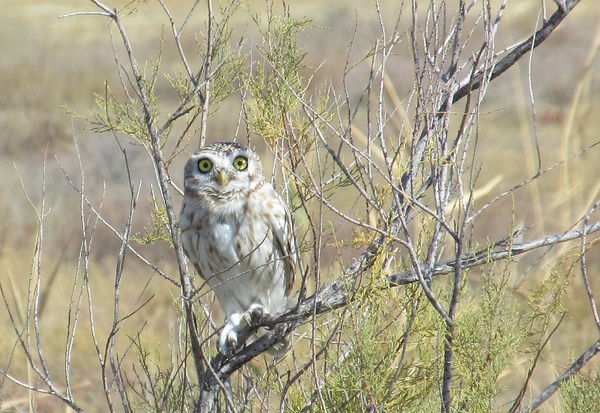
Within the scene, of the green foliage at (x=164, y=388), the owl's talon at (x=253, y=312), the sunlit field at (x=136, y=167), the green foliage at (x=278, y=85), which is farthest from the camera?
the sunlit field at (x=136, y=167)

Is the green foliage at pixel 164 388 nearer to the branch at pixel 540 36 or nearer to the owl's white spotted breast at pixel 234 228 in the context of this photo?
the owl's white spotted breast at pixel 234 228

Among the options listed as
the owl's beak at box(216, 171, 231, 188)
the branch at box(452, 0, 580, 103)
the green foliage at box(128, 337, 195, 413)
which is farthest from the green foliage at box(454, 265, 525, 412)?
the owl's beak at box(216, 171, 231, 188)

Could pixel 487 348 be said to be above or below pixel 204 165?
below

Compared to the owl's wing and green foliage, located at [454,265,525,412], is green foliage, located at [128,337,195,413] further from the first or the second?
green foliage, located at [454,265,525,412]

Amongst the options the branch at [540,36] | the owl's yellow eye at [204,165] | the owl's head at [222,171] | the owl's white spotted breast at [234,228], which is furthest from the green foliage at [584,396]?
the owl's yellow eye at [204,165]

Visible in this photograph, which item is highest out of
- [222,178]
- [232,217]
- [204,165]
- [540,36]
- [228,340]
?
[204,165]

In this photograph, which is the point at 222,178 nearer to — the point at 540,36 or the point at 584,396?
the point at 540,36

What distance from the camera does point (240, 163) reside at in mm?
3330

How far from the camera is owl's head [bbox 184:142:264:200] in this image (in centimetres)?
329

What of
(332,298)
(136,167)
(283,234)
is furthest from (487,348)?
(136,167)

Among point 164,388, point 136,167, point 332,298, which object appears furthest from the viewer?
point 136,167

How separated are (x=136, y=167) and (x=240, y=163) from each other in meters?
8.70

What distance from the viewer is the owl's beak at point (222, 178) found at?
3.28 m

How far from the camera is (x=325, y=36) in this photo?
21.5 metres
